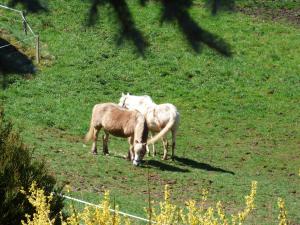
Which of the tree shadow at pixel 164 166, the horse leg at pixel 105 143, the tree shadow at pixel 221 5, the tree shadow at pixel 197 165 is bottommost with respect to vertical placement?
the tree shadow at pixel 197 165

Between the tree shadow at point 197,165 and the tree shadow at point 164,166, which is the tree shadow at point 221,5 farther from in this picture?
the tree shadow at point 197,165

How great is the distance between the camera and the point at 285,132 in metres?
22.5

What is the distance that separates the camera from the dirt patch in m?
33.4

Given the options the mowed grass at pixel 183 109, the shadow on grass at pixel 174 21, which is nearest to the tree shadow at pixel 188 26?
the shadow on grass at pixel 174 21

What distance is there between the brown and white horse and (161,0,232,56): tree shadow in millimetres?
13204

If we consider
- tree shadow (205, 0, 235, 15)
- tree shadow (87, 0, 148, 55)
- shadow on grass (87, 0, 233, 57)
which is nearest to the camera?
tree shadow (205, 0, 235, 15)

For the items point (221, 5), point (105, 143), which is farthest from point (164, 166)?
point (221, 5)

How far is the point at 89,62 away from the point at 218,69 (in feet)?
15.4

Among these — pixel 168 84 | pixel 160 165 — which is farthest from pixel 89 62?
pixel 160 165

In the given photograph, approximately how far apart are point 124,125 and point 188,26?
13823mm

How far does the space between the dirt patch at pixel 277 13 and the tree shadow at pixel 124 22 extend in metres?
29.8

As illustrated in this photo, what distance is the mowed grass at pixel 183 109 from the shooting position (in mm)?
15898

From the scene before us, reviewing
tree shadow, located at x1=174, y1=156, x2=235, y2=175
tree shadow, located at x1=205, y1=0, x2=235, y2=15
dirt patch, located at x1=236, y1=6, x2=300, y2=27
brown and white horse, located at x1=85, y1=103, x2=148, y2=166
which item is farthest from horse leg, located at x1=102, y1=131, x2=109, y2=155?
dirt patch, located at x1=236, y1=6, x2=300, y2=27

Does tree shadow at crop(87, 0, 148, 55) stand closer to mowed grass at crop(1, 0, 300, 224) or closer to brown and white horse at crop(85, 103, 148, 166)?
mowed grass at crop(1, 0, 300, 224)
